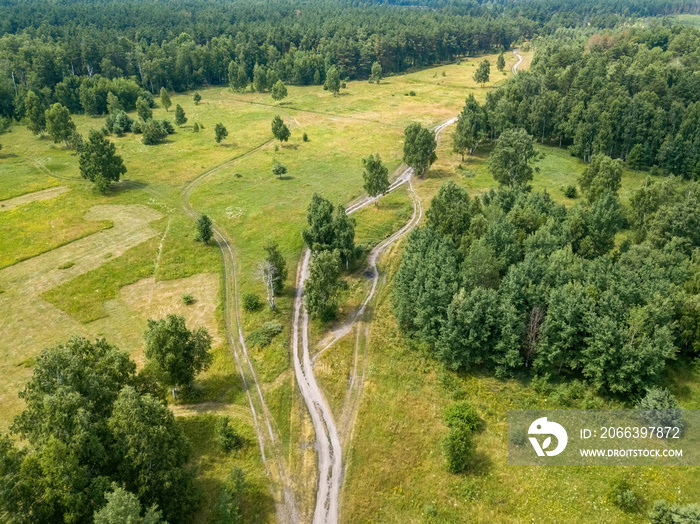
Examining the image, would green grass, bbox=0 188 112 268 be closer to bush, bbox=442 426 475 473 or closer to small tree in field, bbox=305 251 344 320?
small tree in field, bbox=305 251 344 320

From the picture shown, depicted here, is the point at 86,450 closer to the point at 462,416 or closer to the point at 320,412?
the point at 320,412

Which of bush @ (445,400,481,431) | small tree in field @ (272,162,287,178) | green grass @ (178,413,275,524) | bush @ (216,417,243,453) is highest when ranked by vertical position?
small tree in field @ (272,162,287,178)

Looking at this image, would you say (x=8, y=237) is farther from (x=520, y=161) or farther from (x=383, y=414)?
(x=520, y=161)

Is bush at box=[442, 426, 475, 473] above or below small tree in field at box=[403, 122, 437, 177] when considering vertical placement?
below

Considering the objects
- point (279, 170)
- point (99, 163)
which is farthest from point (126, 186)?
point (279, 170)

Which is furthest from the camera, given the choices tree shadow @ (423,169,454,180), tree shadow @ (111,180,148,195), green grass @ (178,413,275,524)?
tree shadow @ (423,169,454,180)

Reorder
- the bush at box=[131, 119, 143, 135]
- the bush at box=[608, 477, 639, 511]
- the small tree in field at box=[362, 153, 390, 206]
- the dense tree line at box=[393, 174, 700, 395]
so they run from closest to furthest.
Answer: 1. the bush at box=[608, 477, 639, 511]
2. the dense tree line at box=[393, 174, 700, 395]
3. the small tree in field at box=[362, 153, 390, 206]
4. the bush at box=[131, 119, 143, 135]

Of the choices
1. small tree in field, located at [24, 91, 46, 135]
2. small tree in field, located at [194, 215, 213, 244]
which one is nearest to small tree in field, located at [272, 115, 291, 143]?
small tree in field, located at [194, 215, 213, 244]
